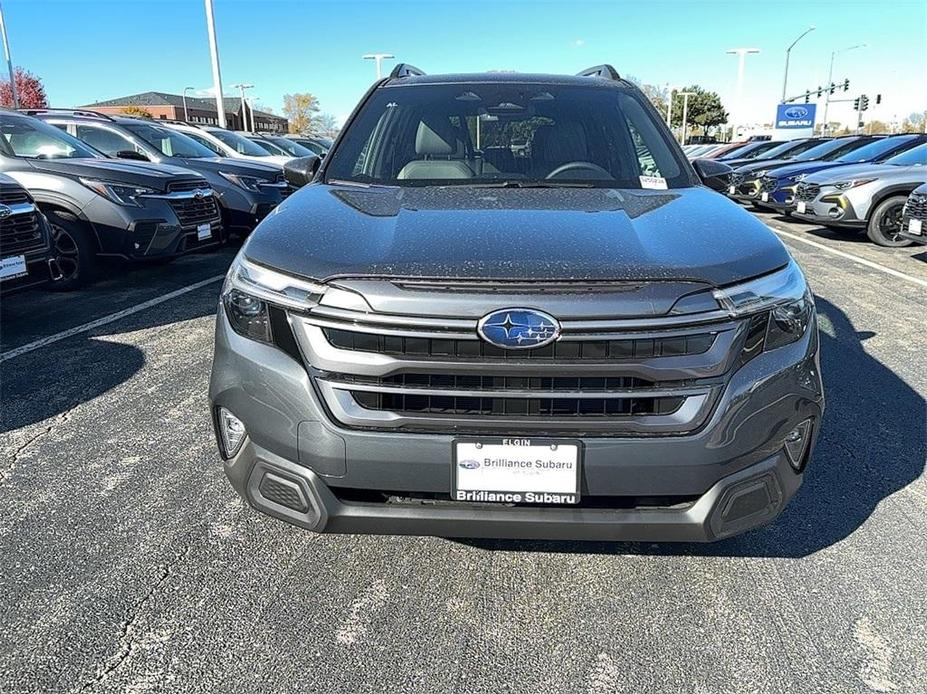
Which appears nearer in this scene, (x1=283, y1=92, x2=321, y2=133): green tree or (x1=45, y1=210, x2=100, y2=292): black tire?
(x1=45, y1=210, x2=100, y2=292): black tire

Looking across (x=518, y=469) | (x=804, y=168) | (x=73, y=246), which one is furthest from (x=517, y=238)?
(x=804, y=168)

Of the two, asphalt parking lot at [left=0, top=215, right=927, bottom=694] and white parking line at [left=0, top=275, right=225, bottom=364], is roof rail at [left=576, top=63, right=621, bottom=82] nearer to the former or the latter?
asphalt parking lot at [left=0, top=215, right=927, bottom=694]

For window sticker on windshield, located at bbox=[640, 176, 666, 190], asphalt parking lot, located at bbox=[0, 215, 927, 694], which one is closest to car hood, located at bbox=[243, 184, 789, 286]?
window sticker on windshield, located at bbox=[640, 176, 666, 190]

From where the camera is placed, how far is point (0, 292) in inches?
199

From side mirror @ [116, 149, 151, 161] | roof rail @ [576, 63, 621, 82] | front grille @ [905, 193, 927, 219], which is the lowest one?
front grille @ [905, 193, 927, 219]

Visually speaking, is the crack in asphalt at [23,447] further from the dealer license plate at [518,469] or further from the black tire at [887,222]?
the black tire at [887,222]

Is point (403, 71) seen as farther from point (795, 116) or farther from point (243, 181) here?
point (795, 116)

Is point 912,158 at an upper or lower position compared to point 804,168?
upper

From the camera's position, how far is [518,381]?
1.88 metres

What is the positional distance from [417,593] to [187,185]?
6156 mm

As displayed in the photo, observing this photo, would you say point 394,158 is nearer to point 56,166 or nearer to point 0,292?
point 0,292

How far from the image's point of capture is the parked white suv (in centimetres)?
1164

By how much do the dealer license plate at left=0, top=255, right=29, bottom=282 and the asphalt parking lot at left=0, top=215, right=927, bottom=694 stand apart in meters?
2.02

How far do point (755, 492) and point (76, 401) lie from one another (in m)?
3.54
